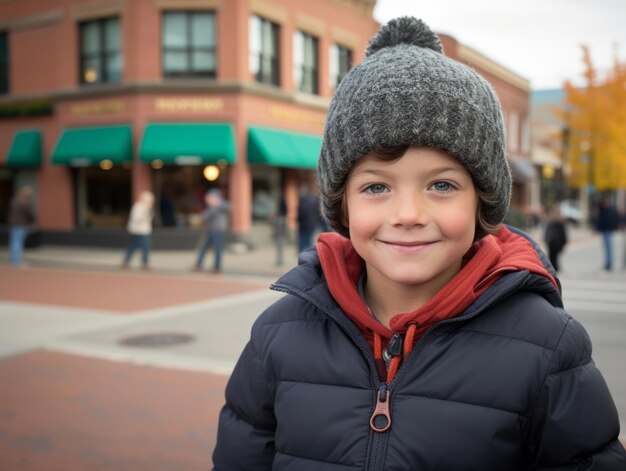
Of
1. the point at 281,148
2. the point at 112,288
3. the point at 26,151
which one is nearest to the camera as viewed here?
the point at 112,288

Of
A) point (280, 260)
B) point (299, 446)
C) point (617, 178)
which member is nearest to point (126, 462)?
point (299, 446)

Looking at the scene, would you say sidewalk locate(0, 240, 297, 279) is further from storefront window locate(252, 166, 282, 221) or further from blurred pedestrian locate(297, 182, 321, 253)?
storefront window locate(252, 166, 282, 221)

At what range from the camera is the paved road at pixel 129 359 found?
4.48 metres

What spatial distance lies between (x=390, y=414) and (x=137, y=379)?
478cm

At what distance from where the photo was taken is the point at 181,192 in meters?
20.5

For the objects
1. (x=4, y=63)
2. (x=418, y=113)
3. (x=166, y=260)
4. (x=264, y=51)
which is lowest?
(x=166, y=260)

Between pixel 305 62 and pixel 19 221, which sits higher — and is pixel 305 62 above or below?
above

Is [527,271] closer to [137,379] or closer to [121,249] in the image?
[137,379]

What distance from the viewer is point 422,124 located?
5.40ft

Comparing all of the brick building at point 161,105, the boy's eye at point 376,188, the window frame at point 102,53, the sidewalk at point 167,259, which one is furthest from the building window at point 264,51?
the boy's eye at point 376,188

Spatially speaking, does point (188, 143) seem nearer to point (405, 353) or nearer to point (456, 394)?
point (405, 353)

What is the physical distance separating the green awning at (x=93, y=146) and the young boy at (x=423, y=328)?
18.6m

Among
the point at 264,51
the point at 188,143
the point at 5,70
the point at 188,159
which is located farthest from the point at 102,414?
the point at 5,70

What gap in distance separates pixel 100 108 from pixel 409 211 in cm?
2035
